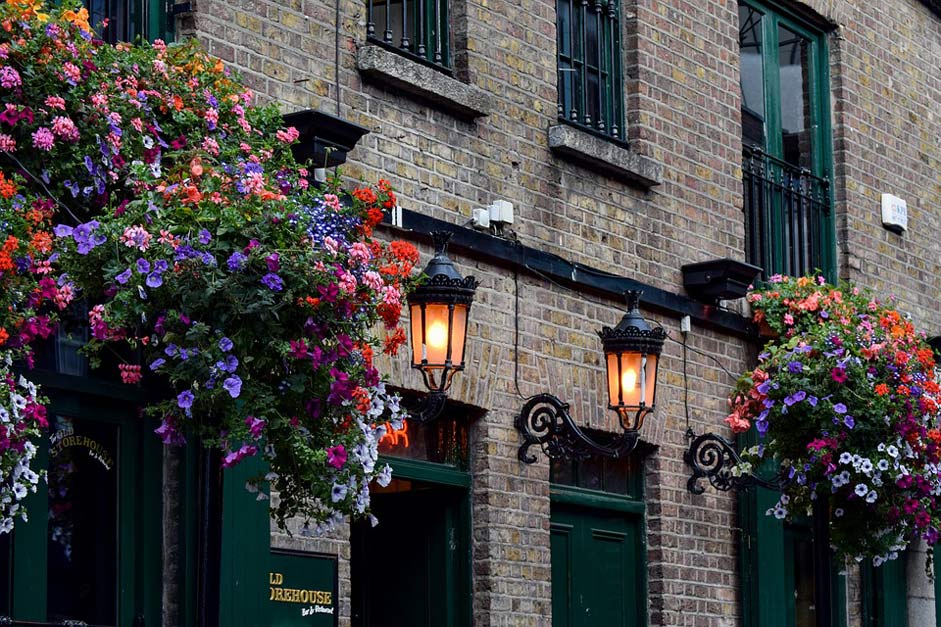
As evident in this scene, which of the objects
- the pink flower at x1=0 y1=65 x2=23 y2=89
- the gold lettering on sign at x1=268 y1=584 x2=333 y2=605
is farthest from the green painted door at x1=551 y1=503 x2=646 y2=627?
the pink flower at x1=0 y1=65 x2=23 y2=89

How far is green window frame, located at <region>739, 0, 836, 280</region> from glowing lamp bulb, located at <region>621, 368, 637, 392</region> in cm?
319

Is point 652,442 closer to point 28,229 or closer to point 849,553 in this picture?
point 849,553

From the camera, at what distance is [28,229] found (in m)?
7.01

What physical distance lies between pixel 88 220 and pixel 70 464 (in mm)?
1202

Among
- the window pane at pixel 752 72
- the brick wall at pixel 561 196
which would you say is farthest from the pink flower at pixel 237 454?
the window pane at pixel 752 72

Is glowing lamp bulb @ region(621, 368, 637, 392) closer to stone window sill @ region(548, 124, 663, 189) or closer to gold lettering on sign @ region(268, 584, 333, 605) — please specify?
stone window sill @ region(548, 124, 663, 189)

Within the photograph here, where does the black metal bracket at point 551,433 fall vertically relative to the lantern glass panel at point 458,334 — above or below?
below

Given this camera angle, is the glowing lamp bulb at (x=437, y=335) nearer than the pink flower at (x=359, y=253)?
No

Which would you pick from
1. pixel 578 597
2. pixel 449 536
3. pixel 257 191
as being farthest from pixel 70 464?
pixel 578 597

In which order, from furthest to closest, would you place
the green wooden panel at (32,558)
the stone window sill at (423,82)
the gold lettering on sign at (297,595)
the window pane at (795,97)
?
the window pane at (795,97) < the stone window sill at (423,82) < the gold lettering on sign at (297,595) < the green wooden panel at (32,558)

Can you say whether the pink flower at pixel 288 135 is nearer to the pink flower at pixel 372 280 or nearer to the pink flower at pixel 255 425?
the pink flower at pixel 372 280

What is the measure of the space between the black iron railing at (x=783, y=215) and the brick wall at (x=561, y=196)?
206mm

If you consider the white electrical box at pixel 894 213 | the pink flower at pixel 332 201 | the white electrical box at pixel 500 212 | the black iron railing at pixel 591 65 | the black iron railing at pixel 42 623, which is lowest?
the black iron railing at pixel 42 623

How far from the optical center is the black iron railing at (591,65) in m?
11.8
